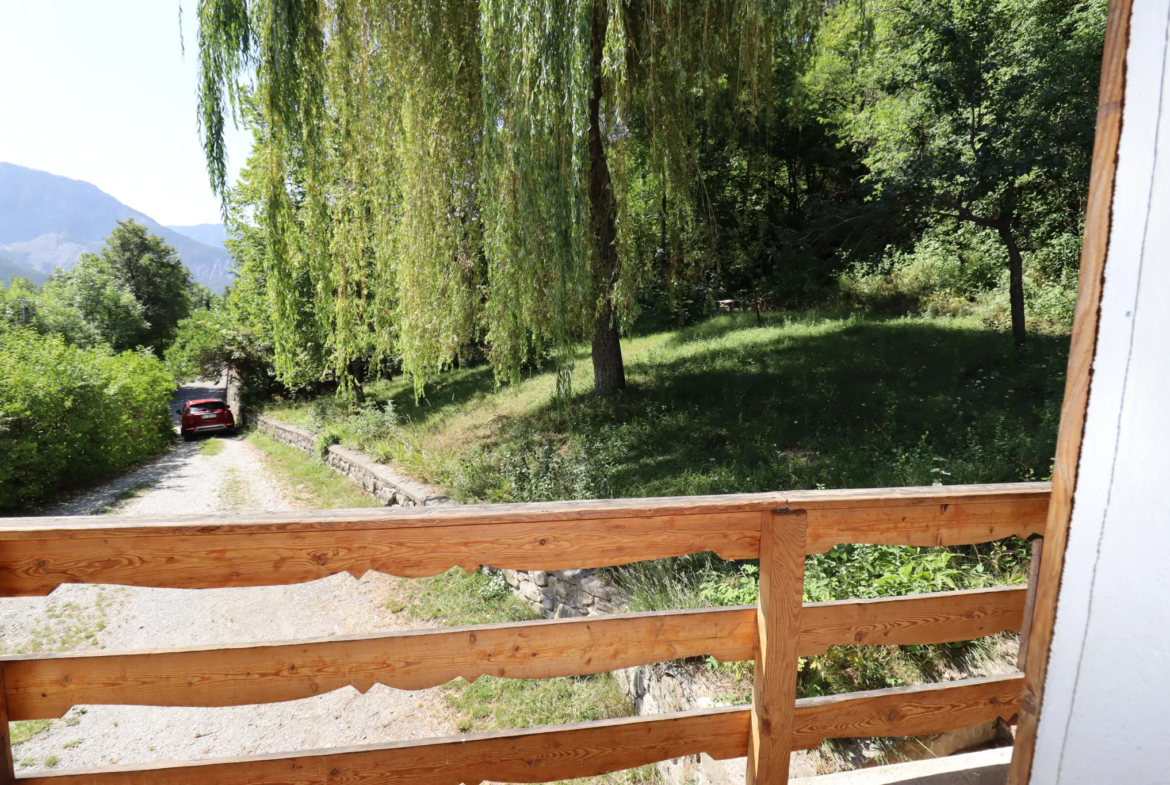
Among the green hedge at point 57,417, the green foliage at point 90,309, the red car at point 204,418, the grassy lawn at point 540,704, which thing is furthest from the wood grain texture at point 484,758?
the green foliage at point 90,309

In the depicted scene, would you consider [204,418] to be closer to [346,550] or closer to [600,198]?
[600,198]

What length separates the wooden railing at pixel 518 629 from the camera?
144 centimetres

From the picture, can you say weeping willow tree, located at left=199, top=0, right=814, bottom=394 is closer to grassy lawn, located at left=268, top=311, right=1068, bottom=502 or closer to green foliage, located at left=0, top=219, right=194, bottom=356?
grassy lawn, located at left=268, top=311, right=1068, bottom=502

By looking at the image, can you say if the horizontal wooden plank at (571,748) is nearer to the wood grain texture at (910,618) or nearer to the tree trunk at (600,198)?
the wood grain texture at (910,618)

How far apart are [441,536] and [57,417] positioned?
1115cm

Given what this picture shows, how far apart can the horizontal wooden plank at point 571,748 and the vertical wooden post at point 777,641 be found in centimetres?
7

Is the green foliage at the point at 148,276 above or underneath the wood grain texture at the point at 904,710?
above

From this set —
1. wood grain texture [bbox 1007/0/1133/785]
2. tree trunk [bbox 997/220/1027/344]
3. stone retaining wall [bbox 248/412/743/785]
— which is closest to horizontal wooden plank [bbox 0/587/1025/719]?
wood grain texture [bbox 1007/0/1133/785]

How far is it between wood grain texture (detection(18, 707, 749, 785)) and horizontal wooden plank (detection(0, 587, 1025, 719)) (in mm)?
167

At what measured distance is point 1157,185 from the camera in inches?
34.1

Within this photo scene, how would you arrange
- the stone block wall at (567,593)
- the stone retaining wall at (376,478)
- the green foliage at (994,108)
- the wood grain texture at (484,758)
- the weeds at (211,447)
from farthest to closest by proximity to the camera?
the weeds at (211,447) < the stone retaining wall at (376,478) < the green foliage at (994,108) < the stone block wall at (567,593) < the wood grain texture at (484,758)

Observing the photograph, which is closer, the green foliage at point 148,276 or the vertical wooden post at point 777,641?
the vertical wooden post at point 777,641

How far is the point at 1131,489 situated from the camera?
0.91m

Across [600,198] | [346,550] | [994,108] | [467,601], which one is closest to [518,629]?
[346,550]
